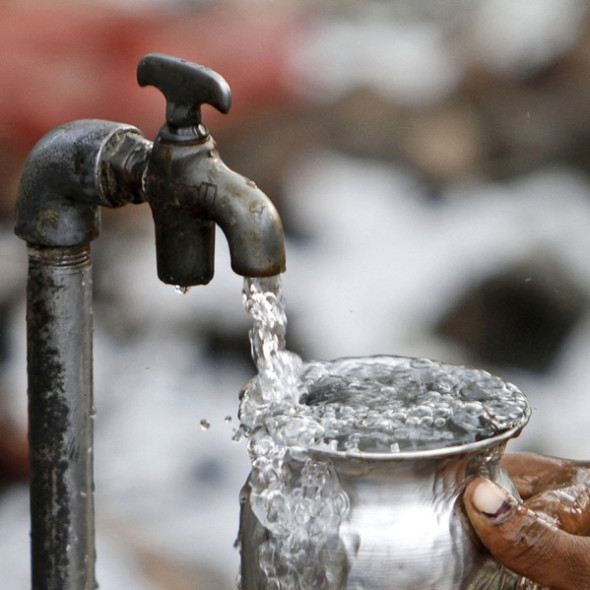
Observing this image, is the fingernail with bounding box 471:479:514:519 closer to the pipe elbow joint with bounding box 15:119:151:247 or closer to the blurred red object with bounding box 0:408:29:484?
the pipe elbow joint with bounding box 15:119:151:247

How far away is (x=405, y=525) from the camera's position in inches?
33.5

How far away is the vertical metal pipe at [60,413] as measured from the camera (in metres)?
0.97

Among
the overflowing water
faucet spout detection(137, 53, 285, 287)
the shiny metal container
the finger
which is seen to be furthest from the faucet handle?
the finger

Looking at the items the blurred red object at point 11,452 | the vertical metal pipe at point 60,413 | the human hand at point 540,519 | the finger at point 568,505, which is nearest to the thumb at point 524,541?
the human hand at point 540,519

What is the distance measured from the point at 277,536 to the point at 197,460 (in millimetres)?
933

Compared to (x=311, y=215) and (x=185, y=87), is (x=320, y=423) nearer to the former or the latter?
(x=185, y=87)

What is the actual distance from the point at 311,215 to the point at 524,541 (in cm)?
92

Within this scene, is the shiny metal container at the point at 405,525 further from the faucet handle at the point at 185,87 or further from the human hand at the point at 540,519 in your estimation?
the faucet handle at the point at 185,87

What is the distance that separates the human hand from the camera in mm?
873

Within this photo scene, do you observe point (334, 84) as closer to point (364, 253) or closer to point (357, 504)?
point (364, 253)

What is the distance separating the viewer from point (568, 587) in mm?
1028

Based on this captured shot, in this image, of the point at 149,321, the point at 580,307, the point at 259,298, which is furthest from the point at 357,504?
the point at 580,307

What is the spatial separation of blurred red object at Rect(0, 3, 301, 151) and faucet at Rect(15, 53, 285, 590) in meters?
0.71

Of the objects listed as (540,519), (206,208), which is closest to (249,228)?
(206,208)
